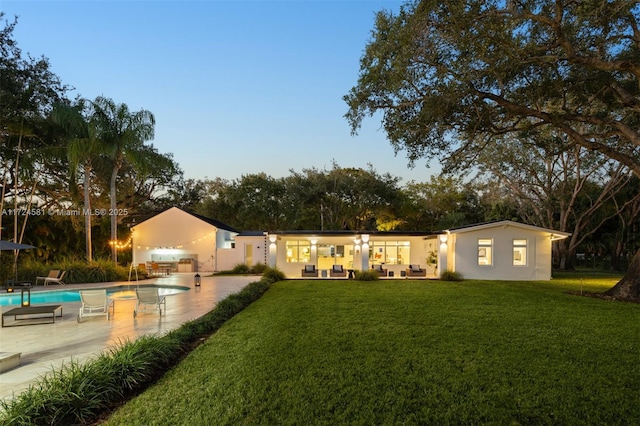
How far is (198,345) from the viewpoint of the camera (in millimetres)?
6711

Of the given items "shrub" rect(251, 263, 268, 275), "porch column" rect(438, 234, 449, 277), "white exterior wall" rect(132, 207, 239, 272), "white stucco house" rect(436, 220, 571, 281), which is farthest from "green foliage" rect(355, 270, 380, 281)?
"white exterior wall" rect(132, 207, 239, 272)

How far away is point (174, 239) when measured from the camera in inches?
968

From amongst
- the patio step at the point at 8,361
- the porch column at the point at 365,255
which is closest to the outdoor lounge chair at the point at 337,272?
the porch column at the point at 365,255

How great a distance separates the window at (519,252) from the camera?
1959 cm

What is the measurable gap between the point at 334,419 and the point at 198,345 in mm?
3821

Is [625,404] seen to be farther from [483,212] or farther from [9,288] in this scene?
[483,212]

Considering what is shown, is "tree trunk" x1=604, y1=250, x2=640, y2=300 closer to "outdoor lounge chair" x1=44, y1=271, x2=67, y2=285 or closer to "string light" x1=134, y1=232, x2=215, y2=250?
"string light" x1=134, y1=232, x2=215, y2=250

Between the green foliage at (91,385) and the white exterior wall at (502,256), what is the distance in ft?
54.8

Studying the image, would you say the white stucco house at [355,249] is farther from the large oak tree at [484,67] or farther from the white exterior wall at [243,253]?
the large oak tree at [484,67]

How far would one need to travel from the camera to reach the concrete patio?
5.25m

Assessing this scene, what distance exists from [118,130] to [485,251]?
830 inches

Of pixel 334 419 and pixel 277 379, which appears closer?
pixel 334 419

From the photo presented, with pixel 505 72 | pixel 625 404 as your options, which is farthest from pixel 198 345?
pixel 505 72

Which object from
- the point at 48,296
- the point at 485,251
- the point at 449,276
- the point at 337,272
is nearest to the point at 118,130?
the point at 48,296
